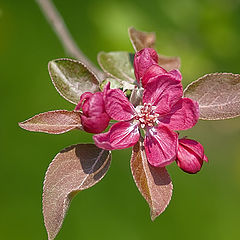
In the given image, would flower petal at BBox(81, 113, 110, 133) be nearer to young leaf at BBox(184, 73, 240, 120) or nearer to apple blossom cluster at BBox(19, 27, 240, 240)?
apple blossom cluster at BBox(19, 27, 240, 240)

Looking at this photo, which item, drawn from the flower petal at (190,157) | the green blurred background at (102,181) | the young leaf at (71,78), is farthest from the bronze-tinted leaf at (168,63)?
the green blurred background at (102,181)

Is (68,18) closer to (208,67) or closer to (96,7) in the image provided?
(96,7)

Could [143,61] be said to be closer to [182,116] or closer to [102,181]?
[182,116]

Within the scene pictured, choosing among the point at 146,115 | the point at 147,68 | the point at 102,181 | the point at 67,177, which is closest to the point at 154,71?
the point at 147,68

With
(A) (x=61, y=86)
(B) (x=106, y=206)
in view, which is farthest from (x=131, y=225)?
(A) (x=61, y=86)

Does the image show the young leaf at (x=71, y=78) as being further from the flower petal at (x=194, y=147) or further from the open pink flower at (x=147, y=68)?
the flower petal at (x=194, y=147)
